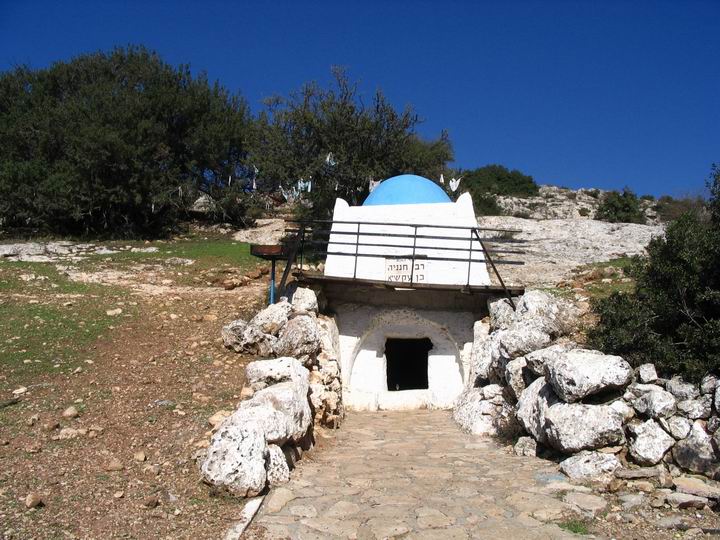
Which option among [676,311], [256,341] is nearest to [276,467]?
[256,341]

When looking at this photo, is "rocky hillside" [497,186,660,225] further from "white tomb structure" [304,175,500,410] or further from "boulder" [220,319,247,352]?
"boulder" [220,319,247,352]

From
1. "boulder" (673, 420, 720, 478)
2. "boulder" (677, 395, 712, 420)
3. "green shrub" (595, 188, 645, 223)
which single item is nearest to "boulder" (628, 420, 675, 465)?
"boulder" (673, 420, 720, 478)

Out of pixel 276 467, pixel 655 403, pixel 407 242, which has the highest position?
pixel 407 242

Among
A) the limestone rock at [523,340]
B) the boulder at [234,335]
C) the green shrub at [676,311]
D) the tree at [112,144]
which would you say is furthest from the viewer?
the tree at [112,144]

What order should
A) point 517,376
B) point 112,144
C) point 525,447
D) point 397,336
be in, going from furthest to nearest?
point 112,144, point 397,336, point 517,376, point 525,447

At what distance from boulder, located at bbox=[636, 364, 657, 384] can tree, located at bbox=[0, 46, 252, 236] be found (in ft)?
69.5

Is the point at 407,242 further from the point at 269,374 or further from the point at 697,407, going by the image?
the point at 697,407

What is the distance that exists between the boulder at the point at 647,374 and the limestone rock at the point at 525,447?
1.74m

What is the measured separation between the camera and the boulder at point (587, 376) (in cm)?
816

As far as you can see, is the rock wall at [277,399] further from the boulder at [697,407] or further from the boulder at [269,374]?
the boulder at [697,407]

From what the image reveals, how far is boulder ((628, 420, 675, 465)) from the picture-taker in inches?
294

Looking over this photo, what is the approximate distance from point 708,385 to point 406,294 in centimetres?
723

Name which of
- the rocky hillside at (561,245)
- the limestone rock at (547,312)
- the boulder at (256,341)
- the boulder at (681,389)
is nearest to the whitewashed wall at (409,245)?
the limestone rock at (547,312)

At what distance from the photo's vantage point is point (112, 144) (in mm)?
24344
